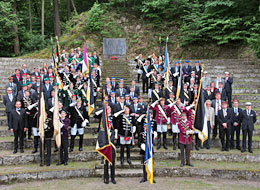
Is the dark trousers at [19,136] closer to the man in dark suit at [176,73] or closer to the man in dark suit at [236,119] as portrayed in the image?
the man in dark suit at [176,73]

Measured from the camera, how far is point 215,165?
9086mm

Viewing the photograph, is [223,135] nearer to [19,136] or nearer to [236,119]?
[236,119]

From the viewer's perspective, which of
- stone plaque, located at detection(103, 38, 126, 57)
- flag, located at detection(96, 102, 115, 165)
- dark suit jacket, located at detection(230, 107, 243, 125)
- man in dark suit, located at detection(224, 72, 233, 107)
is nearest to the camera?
flag, located at detection(96, 102, 115, 165)

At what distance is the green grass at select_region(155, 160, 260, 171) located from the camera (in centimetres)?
878

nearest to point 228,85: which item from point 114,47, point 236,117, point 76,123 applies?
point 236,117

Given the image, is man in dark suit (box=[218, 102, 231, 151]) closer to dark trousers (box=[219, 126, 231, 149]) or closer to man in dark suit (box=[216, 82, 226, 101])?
dark trousers (box=[219, 126, 231, 149])

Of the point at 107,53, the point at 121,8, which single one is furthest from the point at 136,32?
the point at 107,53

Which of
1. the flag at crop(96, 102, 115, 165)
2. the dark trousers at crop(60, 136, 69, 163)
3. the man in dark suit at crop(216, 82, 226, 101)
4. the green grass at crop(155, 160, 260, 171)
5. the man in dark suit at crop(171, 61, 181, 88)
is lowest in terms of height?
the green grass at crop(155, 160, 260, 171)

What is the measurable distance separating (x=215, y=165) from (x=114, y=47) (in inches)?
582

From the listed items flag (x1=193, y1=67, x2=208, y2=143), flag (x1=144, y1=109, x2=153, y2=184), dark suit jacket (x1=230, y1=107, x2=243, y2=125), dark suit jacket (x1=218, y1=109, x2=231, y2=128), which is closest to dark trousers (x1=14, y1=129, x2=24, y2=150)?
flag (x1=144, y1=109, x2=153, y2=184)

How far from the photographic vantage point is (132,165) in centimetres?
890

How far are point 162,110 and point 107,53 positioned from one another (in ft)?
41.2

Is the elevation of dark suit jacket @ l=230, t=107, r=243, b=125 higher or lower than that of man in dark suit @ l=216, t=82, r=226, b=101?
lower

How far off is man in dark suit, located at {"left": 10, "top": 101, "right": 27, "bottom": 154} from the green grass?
495cm
